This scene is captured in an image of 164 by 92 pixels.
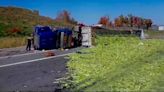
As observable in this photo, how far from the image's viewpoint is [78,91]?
37.8 ft

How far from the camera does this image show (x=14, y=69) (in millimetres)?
18031

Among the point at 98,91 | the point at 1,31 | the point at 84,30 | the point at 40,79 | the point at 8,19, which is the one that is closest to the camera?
the point at 98,91

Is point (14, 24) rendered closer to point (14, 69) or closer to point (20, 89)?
point (14, 69)

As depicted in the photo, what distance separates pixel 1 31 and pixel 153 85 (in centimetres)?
5669

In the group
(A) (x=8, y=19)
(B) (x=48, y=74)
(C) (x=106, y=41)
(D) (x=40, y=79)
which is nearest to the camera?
(D) (x=40, y=79)

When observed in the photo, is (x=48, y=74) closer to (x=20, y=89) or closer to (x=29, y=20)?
(x=20, y=89)

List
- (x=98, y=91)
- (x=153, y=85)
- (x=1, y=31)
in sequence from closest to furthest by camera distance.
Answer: (x=98, y=91)
(x=153, y=85)
(x=1, y=31)

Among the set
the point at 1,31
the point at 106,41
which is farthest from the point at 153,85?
the point at 1,31

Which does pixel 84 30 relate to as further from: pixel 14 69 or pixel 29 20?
pixel 29 20

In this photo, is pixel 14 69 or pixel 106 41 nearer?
pixel 14 69

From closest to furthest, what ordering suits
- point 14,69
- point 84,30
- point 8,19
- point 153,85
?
point 153,85 < point 14,69 < point 84,30 < point 8,19

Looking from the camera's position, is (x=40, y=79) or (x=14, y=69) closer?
(x=40, y=79)

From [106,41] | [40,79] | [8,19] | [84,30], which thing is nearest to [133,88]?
[40,79]

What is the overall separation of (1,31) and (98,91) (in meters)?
57.2
